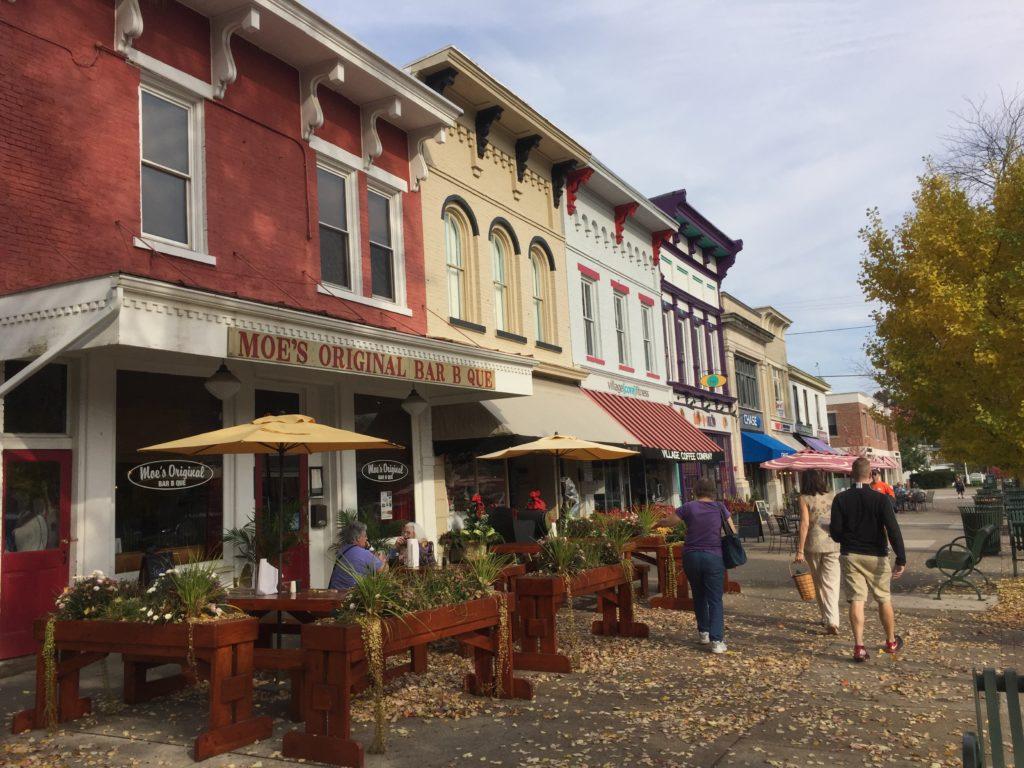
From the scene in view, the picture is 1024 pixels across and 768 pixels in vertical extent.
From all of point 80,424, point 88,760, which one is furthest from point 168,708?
point 80,424

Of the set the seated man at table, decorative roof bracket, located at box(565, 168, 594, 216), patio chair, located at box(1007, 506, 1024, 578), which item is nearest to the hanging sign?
decorative roof bracket, located at box(565, 168, 594, 216)

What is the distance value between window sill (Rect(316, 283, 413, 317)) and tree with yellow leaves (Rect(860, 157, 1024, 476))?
26.8 ft

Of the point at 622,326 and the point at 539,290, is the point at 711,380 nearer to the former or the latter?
the point at 622,326

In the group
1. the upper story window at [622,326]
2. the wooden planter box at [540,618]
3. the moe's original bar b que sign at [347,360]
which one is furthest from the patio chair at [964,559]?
the upper story window at [622,326]

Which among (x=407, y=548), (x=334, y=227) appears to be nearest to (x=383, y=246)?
(x=334, y=227)

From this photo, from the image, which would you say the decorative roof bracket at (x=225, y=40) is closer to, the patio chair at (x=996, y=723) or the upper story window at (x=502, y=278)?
the upper story window at (x=502, y=278)

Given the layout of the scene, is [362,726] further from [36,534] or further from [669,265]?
[669,265]

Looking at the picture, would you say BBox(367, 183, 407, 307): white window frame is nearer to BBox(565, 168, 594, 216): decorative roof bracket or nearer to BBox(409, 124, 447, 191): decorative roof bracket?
BBox(409, 124, 447, 191): decorative roof bracket

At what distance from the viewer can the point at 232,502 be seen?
34.4 feet

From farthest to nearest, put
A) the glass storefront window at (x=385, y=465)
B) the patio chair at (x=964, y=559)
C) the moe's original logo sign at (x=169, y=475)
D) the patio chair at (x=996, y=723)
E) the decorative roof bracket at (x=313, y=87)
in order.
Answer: the glass storefront window at (x=385, y=465), the decorative roof bracket at (x=313, y=87), the patio chair at (x=964, y=559), the moe's original logo sign at (x=169, y=475), the patio chair at (x=996, y=723)

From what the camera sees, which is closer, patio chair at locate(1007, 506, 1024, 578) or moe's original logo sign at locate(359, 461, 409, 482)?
moe's original logo sign at locate(359, 461, 409, 482)

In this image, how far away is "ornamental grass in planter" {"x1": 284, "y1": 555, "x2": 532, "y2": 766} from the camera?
5.41m

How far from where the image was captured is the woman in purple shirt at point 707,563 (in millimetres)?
8492

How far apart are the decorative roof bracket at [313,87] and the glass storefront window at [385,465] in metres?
4.00
